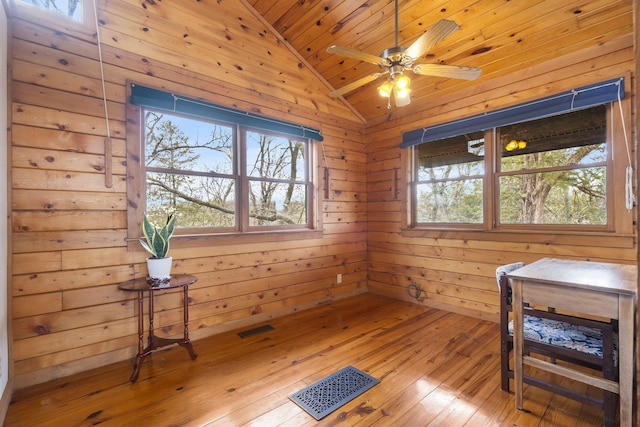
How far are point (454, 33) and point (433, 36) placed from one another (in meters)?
1.41

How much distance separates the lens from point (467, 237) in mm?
3391

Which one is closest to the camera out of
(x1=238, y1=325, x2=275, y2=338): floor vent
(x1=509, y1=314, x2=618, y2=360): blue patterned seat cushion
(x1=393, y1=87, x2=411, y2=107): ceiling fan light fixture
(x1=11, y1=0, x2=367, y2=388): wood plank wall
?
(x1=509, y1=314, x2=618, y2=360): blue patterned seat cushion

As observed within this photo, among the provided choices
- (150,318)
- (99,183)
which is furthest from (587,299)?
(99,183)

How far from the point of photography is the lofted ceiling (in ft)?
8.02

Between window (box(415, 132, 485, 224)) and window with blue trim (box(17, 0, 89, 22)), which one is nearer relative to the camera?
window with blue trim (box(17, 0, 89, 22))

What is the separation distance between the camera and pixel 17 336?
2002 mm

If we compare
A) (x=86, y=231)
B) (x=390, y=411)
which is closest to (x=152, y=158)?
(x=86, y=231)

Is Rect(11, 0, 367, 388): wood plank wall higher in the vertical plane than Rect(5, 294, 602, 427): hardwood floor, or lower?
higher

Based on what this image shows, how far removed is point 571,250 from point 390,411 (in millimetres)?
2284

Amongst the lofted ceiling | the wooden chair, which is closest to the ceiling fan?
the lofted ceiling

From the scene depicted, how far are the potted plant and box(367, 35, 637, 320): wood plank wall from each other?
283 centimetres

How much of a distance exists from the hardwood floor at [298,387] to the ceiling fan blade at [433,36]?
225cm

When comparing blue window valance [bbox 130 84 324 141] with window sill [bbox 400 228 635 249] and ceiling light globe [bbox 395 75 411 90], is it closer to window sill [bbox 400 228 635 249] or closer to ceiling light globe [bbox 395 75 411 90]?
Answer: ceiling light globe [bbox 395 75 411 90]

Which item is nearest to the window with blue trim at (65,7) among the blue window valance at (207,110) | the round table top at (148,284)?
the blue window valance at (207,110)
